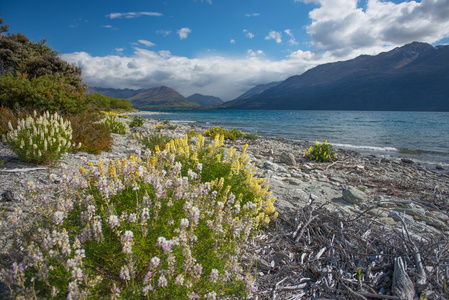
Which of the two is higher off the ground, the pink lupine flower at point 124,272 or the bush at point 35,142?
the bush at point 35,142

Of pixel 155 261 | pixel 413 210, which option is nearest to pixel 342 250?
pixel 155 261

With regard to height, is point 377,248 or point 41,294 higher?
point 41,294

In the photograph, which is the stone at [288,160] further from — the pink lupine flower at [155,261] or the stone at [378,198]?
the pink lupine flower at [155,261]

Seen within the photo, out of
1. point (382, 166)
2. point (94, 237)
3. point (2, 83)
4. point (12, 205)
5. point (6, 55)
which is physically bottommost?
point (382, 166)

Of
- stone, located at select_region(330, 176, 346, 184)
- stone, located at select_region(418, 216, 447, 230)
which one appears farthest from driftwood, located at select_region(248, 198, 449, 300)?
stone, located at select_region(330, 176, 346, 184)

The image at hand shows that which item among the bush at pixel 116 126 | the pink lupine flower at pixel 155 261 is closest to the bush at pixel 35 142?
the pink lupine flower at pixel 155 261

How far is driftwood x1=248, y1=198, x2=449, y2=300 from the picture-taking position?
233cm

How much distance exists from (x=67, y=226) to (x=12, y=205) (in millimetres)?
2575

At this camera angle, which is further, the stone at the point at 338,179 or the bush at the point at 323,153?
the bush at the point at 323,153

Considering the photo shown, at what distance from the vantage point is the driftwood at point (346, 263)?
233cm

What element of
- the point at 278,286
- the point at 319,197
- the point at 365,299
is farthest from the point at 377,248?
the point at 319,197

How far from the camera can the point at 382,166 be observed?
1133 centimetres

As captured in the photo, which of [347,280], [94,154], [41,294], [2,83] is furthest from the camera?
[2,83]

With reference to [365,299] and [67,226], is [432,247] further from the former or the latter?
[67,226]
